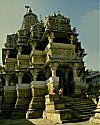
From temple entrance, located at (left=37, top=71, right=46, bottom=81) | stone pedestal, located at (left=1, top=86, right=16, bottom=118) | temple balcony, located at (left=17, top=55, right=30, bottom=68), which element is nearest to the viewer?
stone pedestal, located at (left=1, top=86, right=16, bottom=118)

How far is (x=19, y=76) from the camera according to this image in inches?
942

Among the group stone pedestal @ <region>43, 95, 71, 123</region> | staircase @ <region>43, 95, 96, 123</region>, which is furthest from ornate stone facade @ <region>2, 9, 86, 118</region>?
staircase @ <region>43, 95, 96, 123</region>

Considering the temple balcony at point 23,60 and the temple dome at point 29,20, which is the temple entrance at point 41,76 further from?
the temple dome at point 29,20

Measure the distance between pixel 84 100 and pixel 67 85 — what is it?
4.80 metres

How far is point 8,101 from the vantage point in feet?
77.8

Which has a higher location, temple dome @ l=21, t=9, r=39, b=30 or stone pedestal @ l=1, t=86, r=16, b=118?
temple dome @ l=21, t=9, r=39, b=30

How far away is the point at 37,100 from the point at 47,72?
11.0ft

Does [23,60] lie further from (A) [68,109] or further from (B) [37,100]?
(A) [68,109]

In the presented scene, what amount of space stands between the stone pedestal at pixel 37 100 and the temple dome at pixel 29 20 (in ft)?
32.8

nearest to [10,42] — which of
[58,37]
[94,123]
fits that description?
[58,37]

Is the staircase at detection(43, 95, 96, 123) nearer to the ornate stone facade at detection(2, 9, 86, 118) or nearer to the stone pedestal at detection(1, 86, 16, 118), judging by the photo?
the ornate stone facade at detection(2, 9, 86, 118)

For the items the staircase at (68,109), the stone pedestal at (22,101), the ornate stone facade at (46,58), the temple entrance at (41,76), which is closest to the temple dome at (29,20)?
the ornate stone facade at (46,58)

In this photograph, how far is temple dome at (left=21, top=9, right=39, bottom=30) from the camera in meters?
28.4

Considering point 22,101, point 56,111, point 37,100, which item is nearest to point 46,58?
point 37,100
